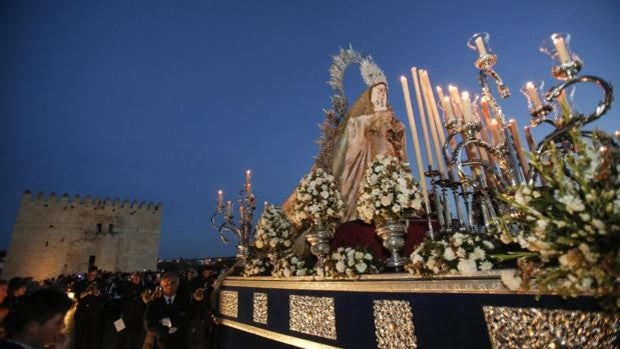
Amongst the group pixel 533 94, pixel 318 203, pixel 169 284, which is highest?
pixel 533 94

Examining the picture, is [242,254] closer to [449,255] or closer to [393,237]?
[393,237]

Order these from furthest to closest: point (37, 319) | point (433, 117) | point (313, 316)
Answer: point (433, 117) → point (313, 316) → point (37, 319)

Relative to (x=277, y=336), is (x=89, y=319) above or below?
above

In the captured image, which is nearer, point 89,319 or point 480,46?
point 480,46

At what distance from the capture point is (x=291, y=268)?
4758 mm

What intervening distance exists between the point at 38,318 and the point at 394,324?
2.71m

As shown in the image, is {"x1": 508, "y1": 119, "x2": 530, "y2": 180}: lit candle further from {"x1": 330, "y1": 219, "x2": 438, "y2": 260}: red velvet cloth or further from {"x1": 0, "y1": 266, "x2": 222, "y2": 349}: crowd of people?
{"x1": 0, "y1": 266, "x2": 222, "y2": 349}: crowd of people

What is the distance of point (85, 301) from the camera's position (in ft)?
22.7

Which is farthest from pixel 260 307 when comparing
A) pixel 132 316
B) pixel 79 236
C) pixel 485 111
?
pixel 79 236

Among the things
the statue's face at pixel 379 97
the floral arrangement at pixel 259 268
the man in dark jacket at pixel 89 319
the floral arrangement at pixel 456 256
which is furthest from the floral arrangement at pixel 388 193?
the man in dark jacket at pixel 89 319

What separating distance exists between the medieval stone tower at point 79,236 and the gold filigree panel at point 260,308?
31.9m

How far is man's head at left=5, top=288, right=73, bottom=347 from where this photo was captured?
6.44 feet

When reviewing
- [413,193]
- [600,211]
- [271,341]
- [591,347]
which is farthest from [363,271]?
[271,341]

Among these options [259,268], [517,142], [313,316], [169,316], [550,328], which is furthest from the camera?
[259,268]
